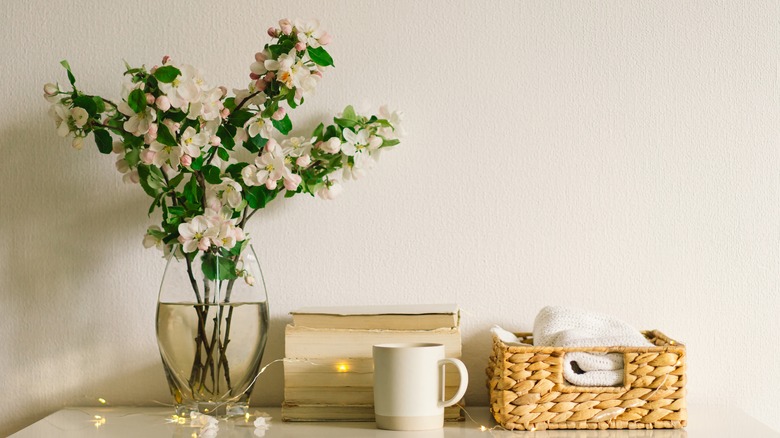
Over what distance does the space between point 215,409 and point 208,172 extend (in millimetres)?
284

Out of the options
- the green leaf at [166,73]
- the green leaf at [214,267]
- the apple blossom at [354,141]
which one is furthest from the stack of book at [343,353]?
the green leaf at [166,73]

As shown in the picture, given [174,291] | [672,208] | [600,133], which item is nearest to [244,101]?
[174,291]

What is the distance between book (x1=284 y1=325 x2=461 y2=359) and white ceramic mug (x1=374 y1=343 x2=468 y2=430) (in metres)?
0.05

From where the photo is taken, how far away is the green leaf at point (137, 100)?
93cm

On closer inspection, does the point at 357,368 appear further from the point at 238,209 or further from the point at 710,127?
the point at 710,127

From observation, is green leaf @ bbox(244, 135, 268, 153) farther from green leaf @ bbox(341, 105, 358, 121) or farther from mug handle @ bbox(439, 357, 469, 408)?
mug handle @ bbox(439, 357, 469, 408)

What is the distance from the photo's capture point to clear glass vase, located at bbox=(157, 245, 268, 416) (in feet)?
3.16

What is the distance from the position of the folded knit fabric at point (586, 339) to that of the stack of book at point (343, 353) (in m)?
0.11

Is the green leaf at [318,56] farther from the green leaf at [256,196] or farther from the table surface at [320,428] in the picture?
the table surface at [320,428]

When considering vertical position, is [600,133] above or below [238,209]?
above

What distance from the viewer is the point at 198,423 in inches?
37.4

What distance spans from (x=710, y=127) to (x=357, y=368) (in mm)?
563

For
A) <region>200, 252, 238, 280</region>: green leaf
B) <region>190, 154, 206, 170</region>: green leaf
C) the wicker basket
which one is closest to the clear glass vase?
<region>200, 252, 238, 280</region>: green leaf

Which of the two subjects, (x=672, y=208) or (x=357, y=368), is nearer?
(x=357, y=368)
